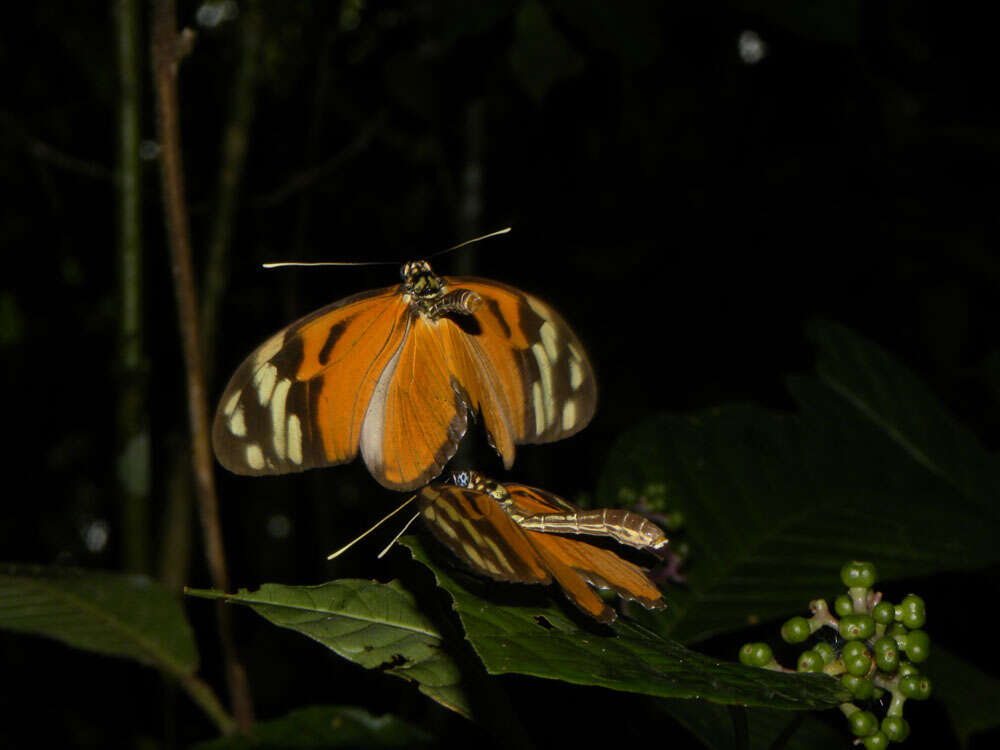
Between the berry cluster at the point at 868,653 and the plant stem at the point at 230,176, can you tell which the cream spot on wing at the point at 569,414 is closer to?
the berry cluster at the point at 868,653

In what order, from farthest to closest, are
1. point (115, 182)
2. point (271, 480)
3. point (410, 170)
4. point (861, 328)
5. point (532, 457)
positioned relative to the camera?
point (271, 480), point (410, 170), point (861, 328), point (532, 457), point (115, 182)

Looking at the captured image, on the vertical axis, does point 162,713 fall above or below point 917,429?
below

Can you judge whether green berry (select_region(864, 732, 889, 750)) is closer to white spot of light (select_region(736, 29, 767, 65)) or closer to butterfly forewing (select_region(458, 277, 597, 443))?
butterfly forewing (select_region(458, 277, 597, 443))

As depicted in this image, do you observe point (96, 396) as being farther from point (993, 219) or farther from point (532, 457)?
point (993, 219)

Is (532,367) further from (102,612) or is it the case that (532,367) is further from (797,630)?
(102,612)

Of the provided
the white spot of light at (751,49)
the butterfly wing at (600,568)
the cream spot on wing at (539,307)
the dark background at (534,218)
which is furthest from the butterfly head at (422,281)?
the white spot of light at (751,49)

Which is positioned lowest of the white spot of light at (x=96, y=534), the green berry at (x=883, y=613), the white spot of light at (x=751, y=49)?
the white spot of light at (x=96, y=534)

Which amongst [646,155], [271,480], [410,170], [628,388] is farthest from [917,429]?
[271,480]
